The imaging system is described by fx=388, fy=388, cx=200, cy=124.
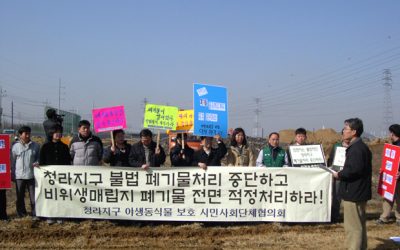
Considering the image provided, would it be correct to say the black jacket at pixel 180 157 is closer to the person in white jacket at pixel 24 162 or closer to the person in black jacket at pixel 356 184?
the person in white jacket at pixel 24 162

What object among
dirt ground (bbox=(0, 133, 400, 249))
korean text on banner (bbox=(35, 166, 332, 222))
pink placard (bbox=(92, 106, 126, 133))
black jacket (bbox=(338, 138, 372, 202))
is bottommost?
dirt ground (bbox=(0, 133, 400, 249))

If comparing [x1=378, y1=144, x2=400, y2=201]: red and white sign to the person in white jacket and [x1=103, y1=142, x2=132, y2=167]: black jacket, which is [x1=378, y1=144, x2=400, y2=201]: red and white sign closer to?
[x1=103, y1=142, x2=132, y2=167]: black jacket

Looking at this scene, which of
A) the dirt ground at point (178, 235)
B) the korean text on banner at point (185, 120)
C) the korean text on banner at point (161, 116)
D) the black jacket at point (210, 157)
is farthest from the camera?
the korean text on banner at point (185, 120)

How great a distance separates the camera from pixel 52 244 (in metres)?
5.91

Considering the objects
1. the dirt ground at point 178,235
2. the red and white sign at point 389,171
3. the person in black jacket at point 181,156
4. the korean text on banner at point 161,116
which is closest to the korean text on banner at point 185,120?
the korean text on banner at point 161,116

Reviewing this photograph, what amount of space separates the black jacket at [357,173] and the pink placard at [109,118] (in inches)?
159

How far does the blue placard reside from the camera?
7340mm

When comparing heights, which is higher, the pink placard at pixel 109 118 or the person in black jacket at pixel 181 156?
the pink placard at pixel 109 118

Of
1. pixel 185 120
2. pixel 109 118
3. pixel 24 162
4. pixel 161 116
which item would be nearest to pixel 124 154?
pixel 109 118

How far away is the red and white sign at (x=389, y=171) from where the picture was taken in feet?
22.2

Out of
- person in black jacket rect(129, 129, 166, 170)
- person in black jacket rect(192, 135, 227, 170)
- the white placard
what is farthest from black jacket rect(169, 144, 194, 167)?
the white placard

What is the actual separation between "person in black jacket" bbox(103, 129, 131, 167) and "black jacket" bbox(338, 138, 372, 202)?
13.0 feet

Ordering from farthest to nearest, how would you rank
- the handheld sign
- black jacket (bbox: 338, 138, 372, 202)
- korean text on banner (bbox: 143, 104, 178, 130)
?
korean text on banner (bbox: 143, 104, 178, 130) < the handheld sign < black jacket (bbox: 338, 138, 372, 202)

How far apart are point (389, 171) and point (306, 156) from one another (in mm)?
1447
